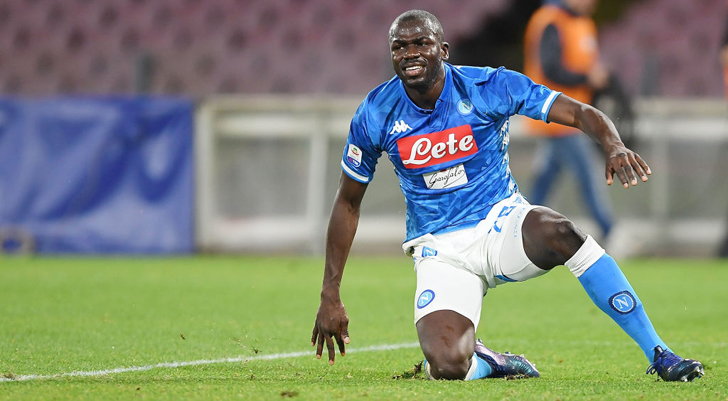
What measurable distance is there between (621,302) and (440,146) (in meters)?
0.98

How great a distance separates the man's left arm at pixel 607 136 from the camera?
3.56 metres

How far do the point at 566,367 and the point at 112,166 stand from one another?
249 inches

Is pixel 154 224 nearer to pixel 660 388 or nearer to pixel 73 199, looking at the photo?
pixel 73 199

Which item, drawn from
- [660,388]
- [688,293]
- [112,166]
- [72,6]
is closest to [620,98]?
[688,293]

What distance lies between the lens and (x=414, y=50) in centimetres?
415

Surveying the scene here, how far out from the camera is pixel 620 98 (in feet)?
31.5

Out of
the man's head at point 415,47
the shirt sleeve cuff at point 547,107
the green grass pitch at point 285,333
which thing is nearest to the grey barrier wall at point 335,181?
the green grass pitch at point 285,333

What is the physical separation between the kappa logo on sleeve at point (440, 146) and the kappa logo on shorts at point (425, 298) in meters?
0.52

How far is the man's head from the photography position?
13.6ft

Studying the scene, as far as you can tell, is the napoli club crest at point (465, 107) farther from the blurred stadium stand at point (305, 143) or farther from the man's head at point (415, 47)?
the blurred stadium stand at point (305, 143)

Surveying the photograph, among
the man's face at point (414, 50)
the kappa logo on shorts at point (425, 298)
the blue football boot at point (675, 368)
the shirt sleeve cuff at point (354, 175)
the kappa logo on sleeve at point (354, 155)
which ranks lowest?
the blue football boot at point (675, 368)

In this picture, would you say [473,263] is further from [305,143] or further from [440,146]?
[305,143]

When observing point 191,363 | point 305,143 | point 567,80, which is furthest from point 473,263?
point 305,143

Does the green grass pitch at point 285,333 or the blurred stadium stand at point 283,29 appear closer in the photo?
the green grass pitch at point 285,333
